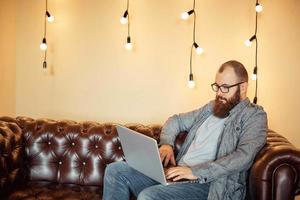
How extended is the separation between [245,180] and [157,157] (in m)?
0.50

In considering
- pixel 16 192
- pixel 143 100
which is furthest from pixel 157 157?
pixel 143 100

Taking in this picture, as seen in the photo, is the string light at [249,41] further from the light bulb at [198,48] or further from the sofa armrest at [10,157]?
the sofa armrest at [10,157]

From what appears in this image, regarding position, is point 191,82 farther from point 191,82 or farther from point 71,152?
point 71,152

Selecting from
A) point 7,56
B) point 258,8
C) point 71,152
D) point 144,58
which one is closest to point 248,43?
point 258,8

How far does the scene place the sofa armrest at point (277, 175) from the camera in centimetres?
150

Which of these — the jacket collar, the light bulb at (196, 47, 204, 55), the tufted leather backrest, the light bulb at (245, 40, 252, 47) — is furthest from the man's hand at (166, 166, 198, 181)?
the light bulb at (245, 40, 252, 47)

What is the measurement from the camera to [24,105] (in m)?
3.26

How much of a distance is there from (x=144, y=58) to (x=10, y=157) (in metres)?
1.41

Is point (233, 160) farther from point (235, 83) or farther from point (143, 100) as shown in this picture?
point (143, 100)

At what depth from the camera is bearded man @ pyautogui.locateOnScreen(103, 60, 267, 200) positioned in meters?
1.70

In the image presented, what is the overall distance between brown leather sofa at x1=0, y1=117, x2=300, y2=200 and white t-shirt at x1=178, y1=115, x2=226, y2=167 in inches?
8.0

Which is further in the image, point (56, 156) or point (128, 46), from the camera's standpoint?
point (128, 46)

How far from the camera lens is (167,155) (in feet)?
6.43

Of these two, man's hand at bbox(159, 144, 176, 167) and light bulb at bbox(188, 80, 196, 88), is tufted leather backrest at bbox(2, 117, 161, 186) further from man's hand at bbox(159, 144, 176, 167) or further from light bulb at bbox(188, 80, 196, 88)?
light bulb at bbox(188, 80, 196, 88)
